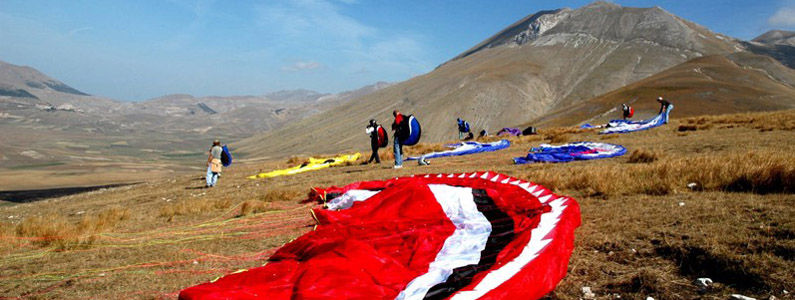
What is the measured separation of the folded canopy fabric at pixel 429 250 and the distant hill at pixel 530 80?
284 feet

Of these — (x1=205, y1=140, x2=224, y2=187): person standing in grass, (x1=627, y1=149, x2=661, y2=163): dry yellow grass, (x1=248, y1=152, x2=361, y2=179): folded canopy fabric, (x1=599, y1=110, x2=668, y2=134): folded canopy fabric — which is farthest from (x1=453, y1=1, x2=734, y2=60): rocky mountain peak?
(x1=205, y1=140, x2=224, y2=187): person standing in grass

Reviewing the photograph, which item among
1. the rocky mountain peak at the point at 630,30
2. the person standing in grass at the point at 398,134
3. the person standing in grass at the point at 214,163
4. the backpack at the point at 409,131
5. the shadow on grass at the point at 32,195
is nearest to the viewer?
the backpack at the point at 409,131

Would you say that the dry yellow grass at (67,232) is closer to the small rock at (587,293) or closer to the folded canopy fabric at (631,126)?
the small rock at (587,293)

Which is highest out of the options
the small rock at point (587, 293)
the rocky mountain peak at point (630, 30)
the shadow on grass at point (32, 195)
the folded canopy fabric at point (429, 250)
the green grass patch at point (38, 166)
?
the rocky mountain peak at point (630, 30)

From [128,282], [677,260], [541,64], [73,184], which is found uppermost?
[541,64]

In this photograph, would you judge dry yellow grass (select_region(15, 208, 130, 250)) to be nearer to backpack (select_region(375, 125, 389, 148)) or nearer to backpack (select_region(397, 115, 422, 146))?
backpack (select_region(397, 115, 422, 146))

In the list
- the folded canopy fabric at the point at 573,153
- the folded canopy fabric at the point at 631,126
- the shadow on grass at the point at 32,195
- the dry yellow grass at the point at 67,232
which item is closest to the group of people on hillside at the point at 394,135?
the folded canopy fabric at the point at 573,153

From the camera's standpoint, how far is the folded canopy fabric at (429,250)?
11.7ft

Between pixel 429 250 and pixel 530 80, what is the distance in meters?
121

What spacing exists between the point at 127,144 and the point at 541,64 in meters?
171

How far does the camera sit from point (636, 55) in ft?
405

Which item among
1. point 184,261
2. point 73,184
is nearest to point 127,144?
point 73,184

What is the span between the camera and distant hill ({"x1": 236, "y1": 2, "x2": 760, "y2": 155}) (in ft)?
349

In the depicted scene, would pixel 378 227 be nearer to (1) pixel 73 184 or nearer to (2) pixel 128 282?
(2) pixel 128 282
